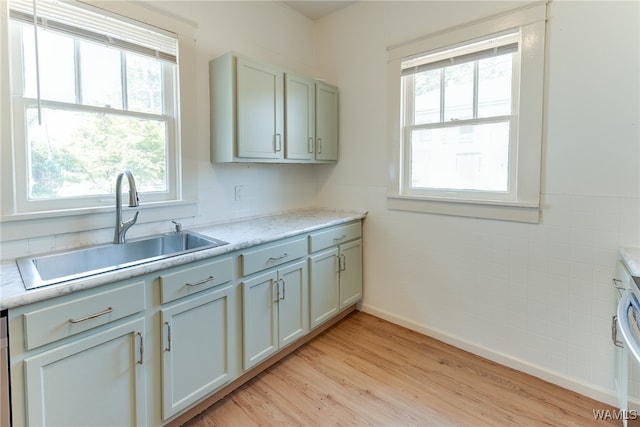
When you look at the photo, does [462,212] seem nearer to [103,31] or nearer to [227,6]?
[227,6]

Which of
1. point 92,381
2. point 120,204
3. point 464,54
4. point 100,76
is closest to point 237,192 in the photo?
point 120,204

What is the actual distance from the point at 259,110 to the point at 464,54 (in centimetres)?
152

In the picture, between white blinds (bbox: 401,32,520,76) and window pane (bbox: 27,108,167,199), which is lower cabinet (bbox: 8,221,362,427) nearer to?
window pane (bbox: 27,108,167,199)

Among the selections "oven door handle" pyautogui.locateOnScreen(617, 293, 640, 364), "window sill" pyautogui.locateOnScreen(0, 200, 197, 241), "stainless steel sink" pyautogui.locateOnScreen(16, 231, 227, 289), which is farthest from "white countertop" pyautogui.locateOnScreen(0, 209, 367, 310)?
"oven door handle" pyautogui.locateOnScreen(617, 293, 640, 364)

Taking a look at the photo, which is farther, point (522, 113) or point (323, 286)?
point (323, 286)

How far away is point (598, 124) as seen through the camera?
5.99 feet

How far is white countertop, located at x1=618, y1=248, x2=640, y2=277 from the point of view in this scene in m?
→ 1.42

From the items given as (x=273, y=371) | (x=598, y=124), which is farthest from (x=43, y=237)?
(x=598, y=124)

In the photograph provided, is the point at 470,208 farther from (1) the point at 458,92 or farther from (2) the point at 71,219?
(2) the point at 71,219

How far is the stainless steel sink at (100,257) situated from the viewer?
4.57ft

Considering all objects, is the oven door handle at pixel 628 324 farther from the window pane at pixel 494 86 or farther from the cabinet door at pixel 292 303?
the cabinet door at pixel 292 303

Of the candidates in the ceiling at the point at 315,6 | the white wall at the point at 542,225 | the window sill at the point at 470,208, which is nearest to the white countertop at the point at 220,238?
the window sill at the point at 470,208

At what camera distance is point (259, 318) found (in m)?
2.04

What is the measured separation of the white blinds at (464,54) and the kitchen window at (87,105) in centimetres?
177
